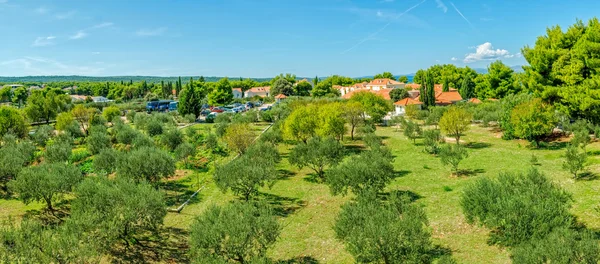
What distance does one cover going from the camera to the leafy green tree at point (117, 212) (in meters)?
15.4

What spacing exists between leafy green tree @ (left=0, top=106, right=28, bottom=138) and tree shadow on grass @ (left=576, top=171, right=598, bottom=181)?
6545cm

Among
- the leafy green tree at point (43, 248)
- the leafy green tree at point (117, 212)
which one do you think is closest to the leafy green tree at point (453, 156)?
the leafy green tree at point (117, 212)

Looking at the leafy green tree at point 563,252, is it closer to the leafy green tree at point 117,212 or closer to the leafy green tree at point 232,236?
the leafy green tree at point 232,236

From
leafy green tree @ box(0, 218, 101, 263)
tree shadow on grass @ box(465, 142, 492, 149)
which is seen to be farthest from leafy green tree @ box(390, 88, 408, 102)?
leafy green tree @ box(0, 218, 101, 263)

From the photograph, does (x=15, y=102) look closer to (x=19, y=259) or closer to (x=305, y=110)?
(x=305, y=110)

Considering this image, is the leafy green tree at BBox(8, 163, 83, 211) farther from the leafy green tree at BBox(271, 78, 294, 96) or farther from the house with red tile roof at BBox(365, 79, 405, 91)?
the house with red tile roof at BBox(365, 79, 405, 91)

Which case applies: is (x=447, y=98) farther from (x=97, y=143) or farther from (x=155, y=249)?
(x=155, y=249)

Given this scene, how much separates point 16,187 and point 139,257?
11072mm

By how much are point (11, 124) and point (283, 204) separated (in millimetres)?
49072

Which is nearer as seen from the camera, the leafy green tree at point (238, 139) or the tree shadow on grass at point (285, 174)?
the tree shadow on grass at point (285, 174)

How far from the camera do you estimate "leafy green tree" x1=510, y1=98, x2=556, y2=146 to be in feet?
117

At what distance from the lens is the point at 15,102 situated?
140 meters

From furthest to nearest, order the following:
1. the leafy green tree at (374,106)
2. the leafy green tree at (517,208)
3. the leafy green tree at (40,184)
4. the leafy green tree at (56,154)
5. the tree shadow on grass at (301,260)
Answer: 1. the leafy green tree at (374,106)
2. the leafy green tree at (56,154)
3. the leafy green tree at (40,184)
4. the tree shadow on grass at (301,260)
5. the leafy green tree at (517,208)

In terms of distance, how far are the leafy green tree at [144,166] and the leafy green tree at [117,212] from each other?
20.9 ft
